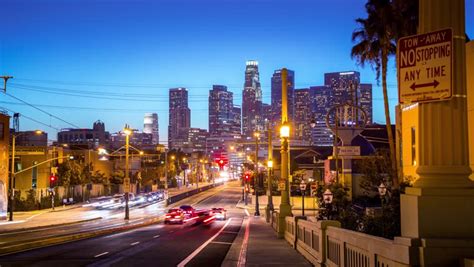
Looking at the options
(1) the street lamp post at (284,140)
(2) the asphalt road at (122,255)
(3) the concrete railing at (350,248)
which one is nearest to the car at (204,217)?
(1) the street lamp post at (284,140)

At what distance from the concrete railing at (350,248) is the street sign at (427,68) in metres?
1.69

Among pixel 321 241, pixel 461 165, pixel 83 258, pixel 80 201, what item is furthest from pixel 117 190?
pixel 461 165

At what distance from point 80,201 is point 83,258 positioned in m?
73.7

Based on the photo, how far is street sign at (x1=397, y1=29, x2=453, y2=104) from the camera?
6.58 meters

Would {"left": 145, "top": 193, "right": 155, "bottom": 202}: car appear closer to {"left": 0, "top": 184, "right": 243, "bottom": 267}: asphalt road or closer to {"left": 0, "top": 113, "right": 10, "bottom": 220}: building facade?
{"left": 0, "top": 113, "right": 10, "bottom": 220}: building facade

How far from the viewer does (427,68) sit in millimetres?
6660

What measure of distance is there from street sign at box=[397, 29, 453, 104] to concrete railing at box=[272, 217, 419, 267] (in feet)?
5.53

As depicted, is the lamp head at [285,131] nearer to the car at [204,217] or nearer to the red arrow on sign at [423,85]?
the red arrow on sign at [423,85]

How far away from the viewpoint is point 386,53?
3828 centimetres

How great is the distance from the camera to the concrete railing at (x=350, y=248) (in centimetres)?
659

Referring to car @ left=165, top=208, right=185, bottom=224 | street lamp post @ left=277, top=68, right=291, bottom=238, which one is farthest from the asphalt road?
car @ left=165, top=208, right=185, bottom=224

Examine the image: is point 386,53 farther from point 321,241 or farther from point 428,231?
point 428,231

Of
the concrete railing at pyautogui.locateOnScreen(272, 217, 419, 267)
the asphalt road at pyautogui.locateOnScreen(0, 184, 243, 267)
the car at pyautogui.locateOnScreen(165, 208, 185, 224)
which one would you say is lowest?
the car at pyautogui.locateOnScreen(165, 208, 185, 224)

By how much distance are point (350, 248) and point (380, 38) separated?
29988 millimetres
